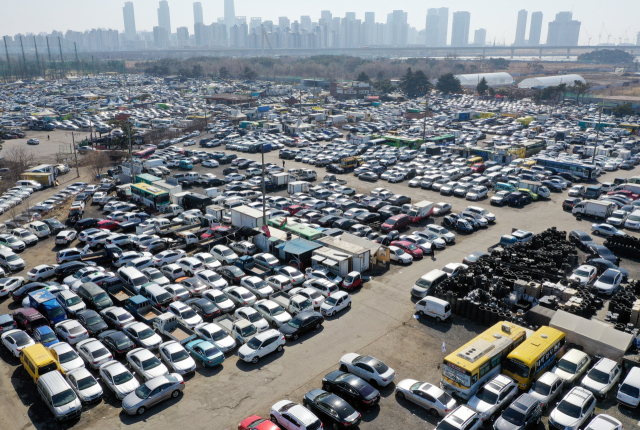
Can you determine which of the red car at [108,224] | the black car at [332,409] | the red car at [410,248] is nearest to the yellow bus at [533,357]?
the black car at [332,409]

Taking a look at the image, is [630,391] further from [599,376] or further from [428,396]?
[428,396]

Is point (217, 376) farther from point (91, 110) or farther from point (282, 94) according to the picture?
point (282, 94)

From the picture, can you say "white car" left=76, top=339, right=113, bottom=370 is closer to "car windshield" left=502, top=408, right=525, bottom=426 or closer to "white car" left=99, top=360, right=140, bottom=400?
"white car" left=99, top=360, right=140, bottom=400

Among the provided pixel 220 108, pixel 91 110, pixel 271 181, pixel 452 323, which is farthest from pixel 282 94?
pixel 452 323

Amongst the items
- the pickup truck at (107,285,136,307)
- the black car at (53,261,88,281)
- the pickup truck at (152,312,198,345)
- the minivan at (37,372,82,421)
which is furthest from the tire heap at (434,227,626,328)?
the black car at (53,261,88,281)

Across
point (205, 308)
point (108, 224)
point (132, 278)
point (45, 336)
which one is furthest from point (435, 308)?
point (108, 224)
